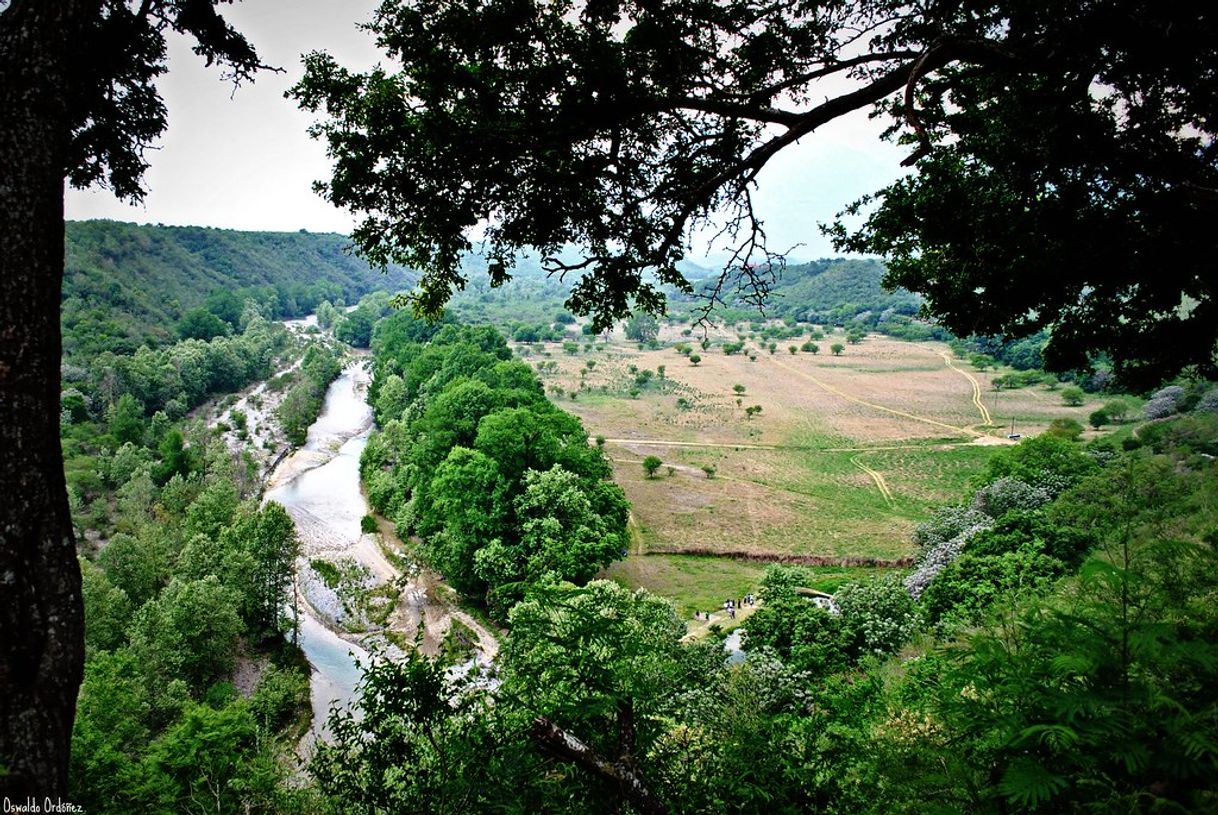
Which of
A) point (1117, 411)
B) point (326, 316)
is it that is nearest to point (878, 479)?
point (1117, 411)

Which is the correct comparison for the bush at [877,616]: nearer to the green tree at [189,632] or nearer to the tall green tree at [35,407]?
the tall green tree at [35,407]

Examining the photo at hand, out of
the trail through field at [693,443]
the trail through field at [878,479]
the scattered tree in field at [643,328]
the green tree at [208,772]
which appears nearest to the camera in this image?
the green tree at [208,772]

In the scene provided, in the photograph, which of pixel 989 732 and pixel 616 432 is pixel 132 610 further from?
pixel 616 432

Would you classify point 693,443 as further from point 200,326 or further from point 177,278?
point 177,278

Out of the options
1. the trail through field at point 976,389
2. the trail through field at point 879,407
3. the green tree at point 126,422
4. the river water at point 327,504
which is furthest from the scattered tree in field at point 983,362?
the green tree at point 126,422

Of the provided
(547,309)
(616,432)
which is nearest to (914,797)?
(616,432)

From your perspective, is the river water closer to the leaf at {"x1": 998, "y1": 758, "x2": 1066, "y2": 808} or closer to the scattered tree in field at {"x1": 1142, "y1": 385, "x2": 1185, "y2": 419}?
the leaf at {"x1": 998, "y1": 758, "x2": 1066, "y2": 808}
